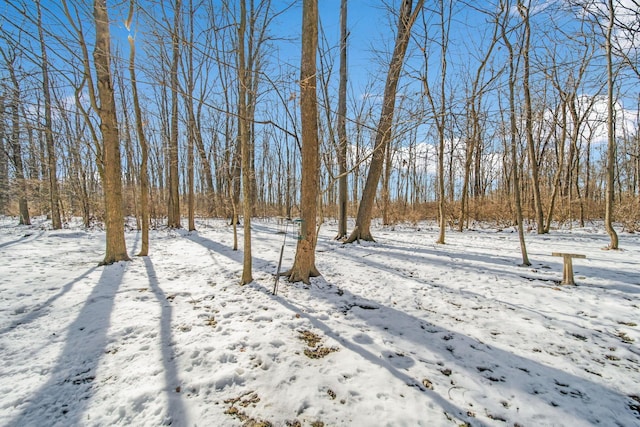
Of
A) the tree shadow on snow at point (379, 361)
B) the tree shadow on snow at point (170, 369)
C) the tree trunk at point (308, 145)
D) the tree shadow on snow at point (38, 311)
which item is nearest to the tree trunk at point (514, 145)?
A: the tree trunk at point (308, 145)

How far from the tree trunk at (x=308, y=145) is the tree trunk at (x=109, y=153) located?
4.16m

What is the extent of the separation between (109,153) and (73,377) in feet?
15.8

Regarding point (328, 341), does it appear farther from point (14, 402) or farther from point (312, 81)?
point (312, 81)

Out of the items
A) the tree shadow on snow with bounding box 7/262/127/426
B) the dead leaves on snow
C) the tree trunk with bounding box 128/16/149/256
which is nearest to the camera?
the tree shadow on snow with bounding box 7/262/127/426

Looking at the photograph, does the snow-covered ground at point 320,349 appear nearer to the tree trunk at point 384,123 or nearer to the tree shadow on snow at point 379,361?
the tree shadow on snow at point 379,361

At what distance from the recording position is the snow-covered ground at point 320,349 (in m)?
1.72

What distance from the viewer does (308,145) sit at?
159 inches

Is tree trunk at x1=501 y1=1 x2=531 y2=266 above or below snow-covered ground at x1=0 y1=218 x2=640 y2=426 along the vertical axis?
above

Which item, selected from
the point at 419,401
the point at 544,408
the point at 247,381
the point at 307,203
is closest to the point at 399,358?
the point at 419,401

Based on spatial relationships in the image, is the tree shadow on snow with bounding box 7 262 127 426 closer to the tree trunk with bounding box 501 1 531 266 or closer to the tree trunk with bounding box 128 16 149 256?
the tree trunk with bounding box 128 16 149 256

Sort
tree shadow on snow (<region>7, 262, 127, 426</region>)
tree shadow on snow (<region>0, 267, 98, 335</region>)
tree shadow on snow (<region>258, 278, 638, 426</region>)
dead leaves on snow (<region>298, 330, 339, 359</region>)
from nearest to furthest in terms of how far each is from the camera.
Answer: tree shadow on snow (<region>7, 262, 127, 426</region>) < tree shadow on snow (<region>258, 278, 638, 426</region>) < dead leaves on snow (<region>298, 330, 339, 359</region>) < tree shadow on snow (<region>0, 267, 98, 335</region>)

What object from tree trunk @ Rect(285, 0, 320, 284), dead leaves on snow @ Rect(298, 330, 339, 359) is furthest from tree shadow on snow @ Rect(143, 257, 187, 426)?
tree trunk @ Rect(285, 0, 320, 284)

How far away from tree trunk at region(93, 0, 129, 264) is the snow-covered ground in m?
0.91

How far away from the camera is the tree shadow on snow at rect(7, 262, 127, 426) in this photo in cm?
164
